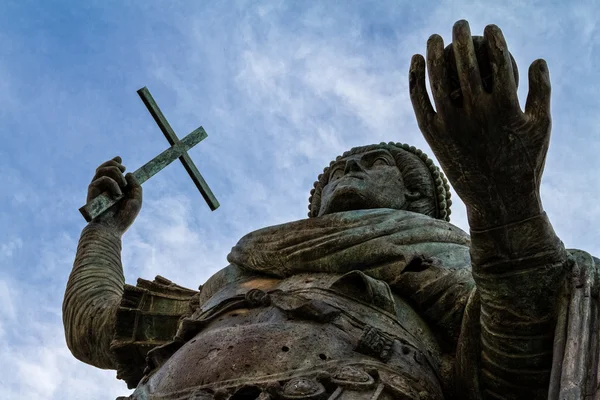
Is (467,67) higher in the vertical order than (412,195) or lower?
lower

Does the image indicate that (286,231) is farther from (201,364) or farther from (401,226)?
(201,364)

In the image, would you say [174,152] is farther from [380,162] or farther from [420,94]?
[420,94]

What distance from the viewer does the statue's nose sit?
24.7 ft

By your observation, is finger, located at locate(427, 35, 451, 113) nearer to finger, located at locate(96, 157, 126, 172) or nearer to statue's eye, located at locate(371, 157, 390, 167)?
statue's eye, located at locate(371, 157, 390, 167)

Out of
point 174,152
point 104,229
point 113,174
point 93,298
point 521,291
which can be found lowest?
point 521,291

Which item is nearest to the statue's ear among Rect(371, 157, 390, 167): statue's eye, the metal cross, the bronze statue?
Rect(371, 157, 390, 167): statue's eye

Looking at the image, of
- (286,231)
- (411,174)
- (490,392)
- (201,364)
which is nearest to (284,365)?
(201,364)

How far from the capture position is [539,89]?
425 centimetres

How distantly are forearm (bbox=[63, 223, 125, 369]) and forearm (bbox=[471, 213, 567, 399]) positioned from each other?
328 cm

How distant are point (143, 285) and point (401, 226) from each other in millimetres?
2108

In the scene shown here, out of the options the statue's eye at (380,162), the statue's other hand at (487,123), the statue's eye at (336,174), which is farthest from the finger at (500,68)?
the statue's eye at (380,162)

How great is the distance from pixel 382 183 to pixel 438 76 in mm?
3324

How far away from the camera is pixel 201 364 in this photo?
478 cm

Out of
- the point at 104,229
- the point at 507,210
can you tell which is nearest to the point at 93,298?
the point at 104,229
